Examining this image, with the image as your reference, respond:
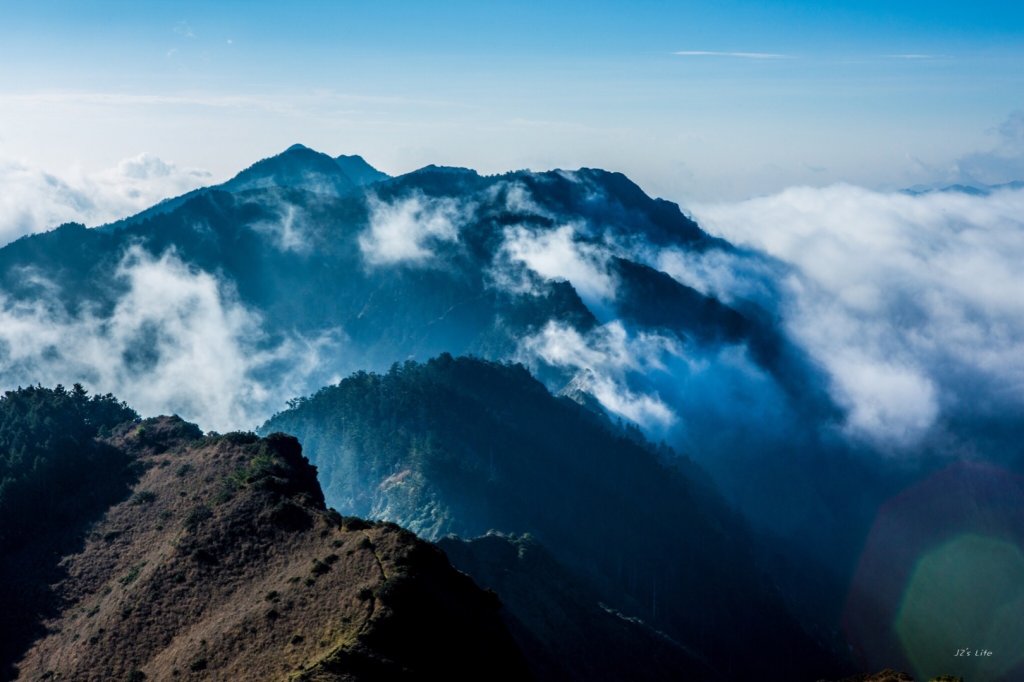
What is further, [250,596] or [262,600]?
[250,596]

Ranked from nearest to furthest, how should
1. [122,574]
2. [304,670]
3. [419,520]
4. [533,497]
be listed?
[304,670] → [122,574] → [419,520] → [533,497]

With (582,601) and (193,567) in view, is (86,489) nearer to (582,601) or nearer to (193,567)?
(193,567)

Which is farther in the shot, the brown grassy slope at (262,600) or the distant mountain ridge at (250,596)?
the distant mountain ridge at (250,596)

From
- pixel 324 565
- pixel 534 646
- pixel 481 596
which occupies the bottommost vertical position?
pixel 534 646

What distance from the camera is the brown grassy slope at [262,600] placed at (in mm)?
59906

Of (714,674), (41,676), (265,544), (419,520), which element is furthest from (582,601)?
(41,676)

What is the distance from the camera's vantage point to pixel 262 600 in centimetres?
6719

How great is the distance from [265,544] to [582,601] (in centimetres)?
6592

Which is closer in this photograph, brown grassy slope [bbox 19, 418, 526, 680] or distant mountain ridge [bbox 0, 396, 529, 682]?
brown grassy slope [bbox 19, 418, 526, 680]

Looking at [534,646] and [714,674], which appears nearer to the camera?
[534,646]

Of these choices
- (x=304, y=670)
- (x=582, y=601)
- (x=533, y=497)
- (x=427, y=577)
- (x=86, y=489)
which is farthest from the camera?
(x=533, y=497)

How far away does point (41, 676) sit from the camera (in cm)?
6906

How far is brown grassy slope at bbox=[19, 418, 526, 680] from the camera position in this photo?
197 ft

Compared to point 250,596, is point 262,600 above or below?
above
